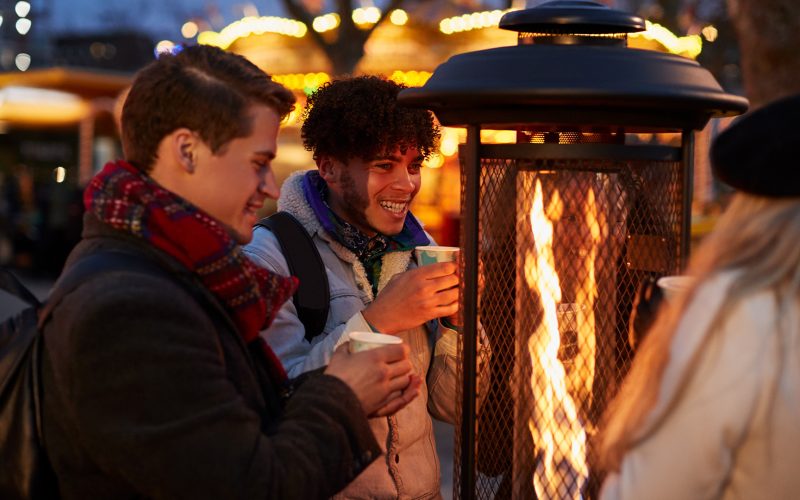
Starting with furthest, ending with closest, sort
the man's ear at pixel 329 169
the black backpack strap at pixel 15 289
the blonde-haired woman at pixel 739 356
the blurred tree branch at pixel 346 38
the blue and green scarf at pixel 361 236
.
Answer: the blurred tree branch at pixel 346 38, the man's ear at pixel 329 169, the blue and green scarf at pixel 361 236, the black backpack strap at pixel 15 289, the blonde-haired woman at pixel 739 356

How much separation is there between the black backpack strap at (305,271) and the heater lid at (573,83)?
0.52 meters

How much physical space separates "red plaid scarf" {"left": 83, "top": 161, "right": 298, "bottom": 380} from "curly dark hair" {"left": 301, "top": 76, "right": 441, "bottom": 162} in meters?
0.92

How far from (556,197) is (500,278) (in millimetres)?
251

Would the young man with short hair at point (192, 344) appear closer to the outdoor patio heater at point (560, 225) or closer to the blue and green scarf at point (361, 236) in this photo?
the outdoor patio heater at point (560, 225)

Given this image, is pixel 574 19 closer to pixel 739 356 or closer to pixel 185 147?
pixel 185 147

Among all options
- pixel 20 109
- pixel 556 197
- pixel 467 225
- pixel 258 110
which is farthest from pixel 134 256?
pixel 20 109

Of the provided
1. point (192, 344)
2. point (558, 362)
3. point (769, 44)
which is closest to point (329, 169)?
point (558, 362)

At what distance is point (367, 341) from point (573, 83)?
672mm

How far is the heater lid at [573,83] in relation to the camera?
1.96 meters

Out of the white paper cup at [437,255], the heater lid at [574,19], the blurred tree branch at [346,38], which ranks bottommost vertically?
the white paper cup at [437,255]

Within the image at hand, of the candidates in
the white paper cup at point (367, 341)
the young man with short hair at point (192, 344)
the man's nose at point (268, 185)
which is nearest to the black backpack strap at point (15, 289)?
the young man with short hair at point (192, 344)

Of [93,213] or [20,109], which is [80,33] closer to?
[20,109]

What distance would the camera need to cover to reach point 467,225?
222cm

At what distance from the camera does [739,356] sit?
1.29m
